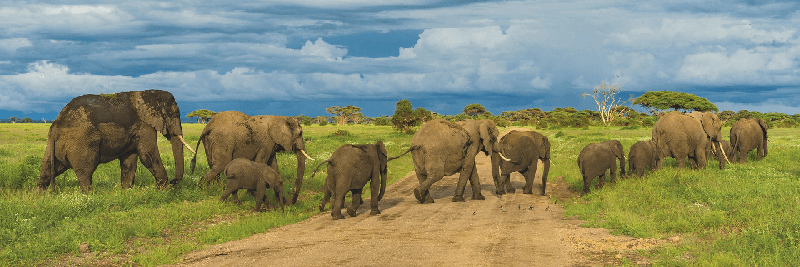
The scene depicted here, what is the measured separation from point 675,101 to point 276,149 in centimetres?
8554

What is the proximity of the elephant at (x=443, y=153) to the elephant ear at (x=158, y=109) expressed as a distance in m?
6.88

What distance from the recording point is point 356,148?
516 inches

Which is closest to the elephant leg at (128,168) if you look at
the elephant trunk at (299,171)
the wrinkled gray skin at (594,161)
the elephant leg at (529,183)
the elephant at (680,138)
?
the elephant trunk at (299,171)

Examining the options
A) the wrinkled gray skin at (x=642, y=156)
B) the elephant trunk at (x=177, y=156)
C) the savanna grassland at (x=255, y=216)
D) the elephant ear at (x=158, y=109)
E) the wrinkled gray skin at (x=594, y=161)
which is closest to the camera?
the savanna grassland at (x=255, y=216)

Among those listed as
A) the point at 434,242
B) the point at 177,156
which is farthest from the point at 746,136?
the point at 177,156

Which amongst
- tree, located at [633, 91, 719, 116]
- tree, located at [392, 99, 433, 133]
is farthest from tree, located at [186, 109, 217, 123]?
tree, located at [633, 91, 719, 116]

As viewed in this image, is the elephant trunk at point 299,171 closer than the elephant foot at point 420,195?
No

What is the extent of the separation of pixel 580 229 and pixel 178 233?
831 centimetres

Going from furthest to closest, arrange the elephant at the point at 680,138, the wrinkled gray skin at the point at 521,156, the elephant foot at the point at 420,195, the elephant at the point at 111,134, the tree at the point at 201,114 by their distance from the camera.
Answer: the tree at the point at 201,114
the elephant at the point at 680,138
the wrinkled gray skin at the point at 521,156
the elephant foot at the point at 420,195
the elephant at the point at 111,134

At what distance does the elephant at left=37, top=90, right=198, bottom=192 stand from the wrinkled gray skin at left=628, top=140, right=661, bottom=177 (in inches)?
562

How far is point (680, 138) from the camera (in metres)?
18.4

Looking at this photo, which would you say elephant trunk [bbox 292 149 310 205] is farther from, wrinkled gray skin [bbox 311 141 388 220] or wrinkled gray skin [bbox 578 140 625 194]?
wrinkled gray skin [bbox 578 140 625 194]

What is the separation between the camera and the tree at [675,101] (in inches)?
3388

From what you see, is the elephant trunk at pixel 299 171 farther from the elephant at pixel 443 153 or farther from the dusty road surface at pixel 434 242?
the elephant at pixel 443 153
